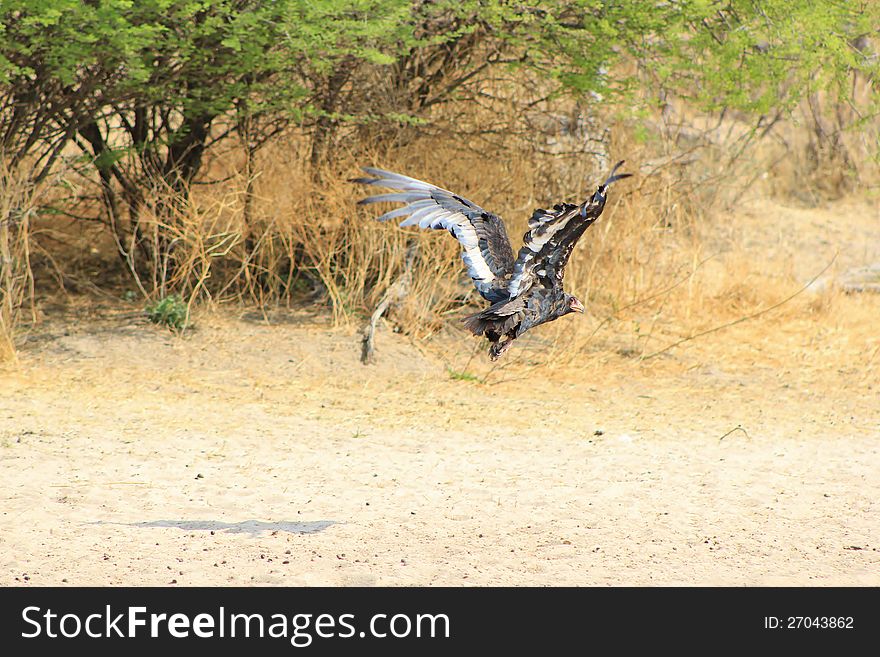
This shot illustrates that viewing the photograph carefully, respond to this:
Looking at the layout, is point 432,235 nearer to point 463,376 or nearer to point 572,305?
point 463,376

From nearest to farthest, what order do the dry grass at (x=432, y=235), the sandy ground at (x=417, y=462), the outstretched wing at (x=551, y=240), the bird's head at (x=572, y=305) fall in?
the outstretched wing at (x=551, y=240), the bird's head at (x=572, y=305), the sandy ground at (x=417, y=462), the dry grass at (x=432, y=235)

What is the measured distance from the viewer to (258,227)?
35.1ft

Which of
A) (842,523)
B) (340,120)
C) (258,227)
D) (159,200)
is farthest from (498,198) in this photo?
(842,523)

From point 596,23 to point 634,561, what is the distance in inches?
216

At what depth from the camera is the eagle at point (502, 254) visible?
479cm

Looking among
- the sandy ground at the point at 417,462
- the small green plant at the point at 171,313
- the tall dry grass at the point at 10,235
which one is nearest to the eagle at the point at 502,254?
the sandy ground at the point at 417,462

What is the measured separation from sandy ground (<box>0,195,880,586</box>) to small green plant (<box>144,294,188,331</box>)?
132mm

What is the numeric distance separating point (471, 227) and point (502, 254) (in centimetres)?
18

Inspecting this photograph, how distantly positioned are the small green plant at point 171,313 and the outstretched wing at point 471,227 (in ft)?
18.4

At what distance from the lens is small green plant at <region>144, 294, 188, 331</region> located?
401 inches

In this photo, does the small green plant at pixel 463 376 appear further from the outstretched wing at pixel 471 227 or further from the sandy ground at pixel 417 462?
the outstretched wing at pixel 471 227

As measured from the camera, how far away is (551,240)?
4844 mm

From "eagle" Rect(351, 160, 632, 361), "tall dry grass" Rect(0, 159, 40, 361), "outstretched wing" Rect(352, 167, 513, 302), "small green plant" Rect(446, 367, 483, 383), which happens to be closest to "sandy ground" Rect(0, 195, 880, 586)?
"small green plant" Rect(446, 367, 483, 383)

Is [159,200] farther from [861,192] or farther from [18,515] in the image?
[861,192]
